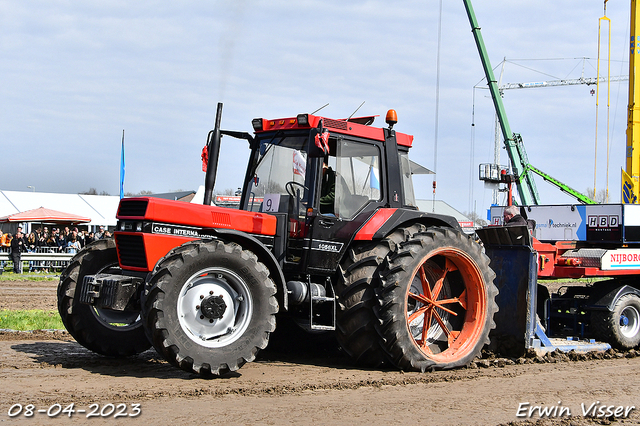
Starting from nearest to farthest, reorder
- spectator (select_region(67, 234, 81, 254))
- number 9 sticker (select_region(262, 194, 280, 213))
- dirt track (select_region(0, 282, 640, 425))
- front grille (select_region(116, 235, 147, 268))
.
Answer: dirt track (select_region(0, 282, 640, 425)), front grille (select_region(116, 235, 147, 268)), number 9 sticker (select_region(262, 194, 280, 213)), spectator (select_region(67, 234, 81, 254))

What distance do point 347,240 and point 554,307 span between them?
3983 mm

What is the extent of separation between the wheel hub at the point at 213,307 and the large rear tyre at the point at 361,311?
1258mm

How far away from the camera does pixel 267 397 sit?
5.46m

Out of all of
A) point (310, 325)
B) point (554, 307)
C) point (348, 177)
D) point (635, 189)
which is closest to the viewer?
point (310, 325)

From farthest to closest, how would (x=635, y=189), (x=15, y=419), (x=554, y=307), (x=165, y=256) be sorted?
(x=635, y=189) → (x=554, y=307) → (x=165, y=256) → (x=15, y=419)

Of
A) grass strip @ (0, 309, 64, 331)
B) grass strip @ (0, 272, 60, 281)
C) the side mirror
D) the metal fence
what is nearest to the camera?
the side mirror

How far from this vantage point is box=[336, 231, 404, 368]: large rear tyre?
259 inches

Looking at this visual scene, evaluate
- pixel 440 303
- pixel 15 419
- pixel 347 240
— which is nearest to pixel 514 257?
pixel 440 303

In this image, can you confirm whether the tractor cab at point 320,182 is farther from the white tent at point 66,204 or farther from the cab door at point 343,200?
the white tent at point 66,204

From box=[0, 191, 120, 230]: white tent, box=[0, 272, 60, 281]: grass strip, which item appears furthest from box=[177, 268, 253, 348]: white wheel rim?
box=[0, 191, 120, 230]: white tent

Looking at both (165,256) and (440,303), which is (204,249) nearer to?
(165,256)

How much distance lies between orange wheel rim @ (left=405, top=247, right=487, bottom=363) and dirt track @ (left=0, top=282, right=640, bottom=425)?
37cm

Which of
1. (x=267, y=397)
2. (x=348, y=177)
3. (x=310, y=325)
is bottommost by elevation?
(x=267, y=397)

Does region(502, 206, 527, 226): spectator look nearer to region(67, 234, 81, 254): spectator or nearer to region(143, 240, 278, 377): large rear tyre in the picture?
region(143, 240, 278, 377): large rear tyre
